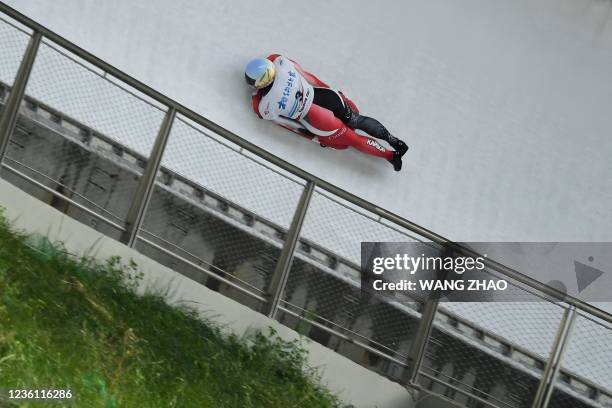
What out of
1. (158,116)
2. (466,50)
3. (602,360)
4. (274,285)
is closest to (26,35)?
(158,116)

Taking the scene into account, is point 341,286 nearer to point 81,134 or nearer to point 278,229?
point 278,229

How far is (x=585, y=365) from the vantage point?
6.14 meters

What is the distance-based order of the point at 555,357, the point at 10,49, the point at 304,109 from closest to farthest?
the point at 10,49
the point at 555,357
the point at 304,109

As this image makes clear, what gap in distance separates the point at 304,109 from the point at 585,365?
3940 millimetres

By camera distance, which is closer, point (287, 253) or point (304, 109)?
point (287, 253)

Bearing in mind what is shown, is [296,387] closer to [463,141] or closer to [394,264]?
[394,264]

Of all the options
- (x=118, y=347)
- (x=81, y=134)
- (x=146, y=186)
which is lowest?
(x=118, y=347)

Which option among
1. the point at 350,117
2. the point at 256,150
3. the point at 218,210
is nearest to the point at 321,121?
the point at 350,117

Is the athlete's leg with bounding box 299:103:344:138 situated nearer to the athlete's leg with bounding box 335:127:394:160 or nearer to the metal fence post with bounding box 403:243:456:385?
the athlete's leg with bounding box 335:127:394:160

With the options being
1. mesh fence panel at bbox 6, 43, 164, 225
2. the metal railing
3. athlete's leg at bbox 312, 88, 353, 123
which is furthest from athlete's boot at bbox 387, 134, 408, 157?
mesh fence panel at bbox 6, 43, 164, 225

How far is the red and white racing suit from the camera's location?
29.4ft

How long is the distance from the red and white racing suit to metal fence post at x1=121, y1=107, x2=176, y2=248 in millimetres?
3125

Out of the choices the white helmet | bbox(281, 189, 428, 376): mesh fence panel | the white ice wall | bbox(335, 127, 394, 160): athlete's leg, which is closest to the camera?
bbox(281, 189, 428, 376): mesh fence panel

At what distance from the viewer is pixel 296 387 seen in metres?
6.10
